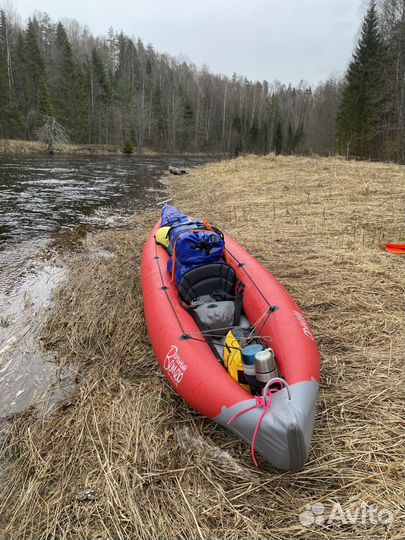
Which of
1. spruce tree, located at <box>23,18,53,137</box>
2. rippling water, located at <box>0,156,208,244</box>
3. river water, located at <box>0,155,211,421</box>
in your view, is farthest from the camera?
spruce tree, located at <box>23,18,53,137</box>

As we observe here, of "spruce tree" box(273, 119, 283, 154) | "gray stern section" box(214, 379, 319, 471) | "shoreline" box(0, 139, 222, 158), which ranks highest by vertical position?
"spruce tree" box(273, 119, 283, 154)

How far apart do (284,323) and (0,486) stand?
2.09 meters

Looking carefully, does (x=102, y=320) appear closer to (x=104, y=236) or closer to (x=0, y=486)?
(x=0, y=486)

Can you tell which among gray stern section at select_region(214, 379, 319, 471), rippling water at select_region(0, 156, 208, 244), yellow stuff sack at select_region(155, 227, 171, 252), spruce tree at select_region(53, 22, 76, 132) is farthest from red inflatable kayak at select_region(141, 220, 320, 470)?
spruce tree at select_region(53, 22, 76, 132)

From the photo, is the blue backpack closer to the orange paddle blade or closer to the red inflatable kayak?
the red inflatable kayak

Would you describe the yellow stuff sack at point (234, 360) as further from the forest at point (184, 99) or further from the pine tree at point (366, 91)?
the pine tree at point (366, 91)

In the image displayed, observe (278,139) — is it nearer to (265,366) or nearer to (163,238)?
(163,238)

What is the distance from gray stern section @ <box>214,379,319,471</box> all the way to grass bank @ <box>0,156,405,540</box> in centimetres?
15

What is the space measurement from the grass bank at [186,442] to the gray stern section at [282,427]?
0.49 feet

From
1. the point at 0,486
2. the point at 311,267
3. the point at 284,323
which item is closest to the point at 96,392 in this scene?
the point at 0,486

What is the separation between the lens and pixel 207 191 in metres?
11.5

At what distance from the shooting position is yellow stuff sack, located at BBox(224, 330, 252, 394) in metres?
2.37

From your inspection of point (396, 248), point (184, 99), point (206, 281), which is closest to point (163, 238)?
point (206, 281)

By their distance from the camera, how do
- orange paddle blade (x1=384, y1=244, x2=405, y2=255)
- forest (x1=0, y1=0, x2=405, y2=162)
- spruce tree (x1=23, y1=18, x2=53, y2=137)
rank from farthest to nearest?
spruce tree (x1=23, y1=18, x2=53, y2=137)
forest (x1=0, y1=0, x2=405, y2=162)
orange paddle blade (x1=384, y1=244, x2=405, y2=255)
